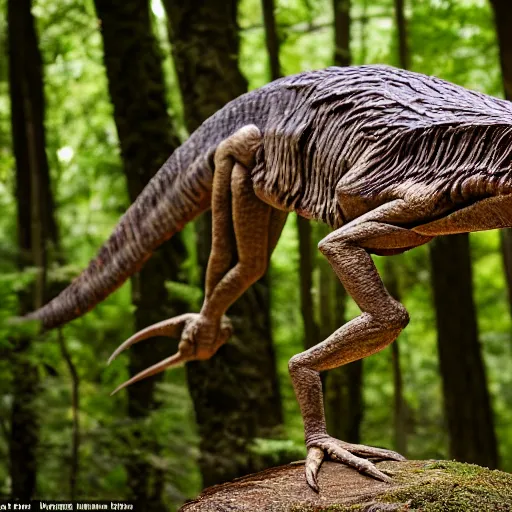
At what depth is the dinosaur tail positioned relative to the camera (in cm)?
518

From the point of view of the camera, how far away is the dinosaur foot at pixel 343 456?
397cm

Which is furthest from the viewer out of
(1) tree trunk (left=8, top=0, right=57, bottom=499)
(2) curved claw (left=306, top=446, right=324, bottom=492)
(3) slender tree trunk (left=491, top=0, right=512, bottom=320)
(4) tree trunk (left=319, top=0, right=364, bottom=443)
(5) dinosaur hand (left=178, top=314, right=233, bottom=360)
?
(1) tree trunk (left=8, top=0, right=57, bottom=499)

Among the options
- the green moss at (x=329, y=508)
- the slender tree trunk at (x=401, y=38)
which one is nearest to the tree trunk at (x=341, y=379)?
the slender tree trunk at (x=401, y=38)

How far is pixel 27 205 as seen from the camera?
9039 mm

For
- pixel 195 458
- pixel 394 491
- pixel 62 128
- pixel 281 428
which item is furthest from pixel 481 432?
pixel 62 128

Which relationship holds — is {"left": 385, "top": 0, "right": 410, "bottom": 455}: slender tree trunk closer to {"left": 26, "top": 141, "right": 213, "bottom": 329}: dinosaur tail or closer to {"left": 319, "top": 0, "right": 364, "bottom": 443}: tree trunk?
{"left": 319, "top": 0, "right": 364, "bottom": 443}: tree trunk

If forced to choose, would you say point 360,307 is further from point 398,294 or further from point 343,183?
point 398,294

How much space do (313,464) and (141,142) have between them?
419cm

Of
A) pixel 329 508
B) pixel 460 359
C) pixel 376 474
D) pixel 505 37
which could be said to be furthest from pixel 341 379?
pixel 329 508

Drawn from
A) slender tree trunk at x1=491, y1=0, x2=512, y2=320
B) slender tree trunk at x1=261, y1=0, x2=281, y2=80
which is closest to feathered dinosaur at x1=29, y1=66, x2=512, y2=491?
slender tree trunk at x1=491, y1=0, x2=512, y2=320

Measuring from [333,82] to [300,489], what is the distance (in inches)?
80.9

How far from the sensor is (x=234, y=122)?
4.93 m

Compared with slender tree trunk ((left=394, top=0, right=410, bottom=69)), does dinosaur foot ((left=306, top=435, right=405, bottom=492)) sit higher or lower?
lower

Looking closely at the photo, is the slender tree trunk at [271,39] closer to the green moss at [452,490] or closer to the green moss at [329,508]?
the green moss at [452,490]
